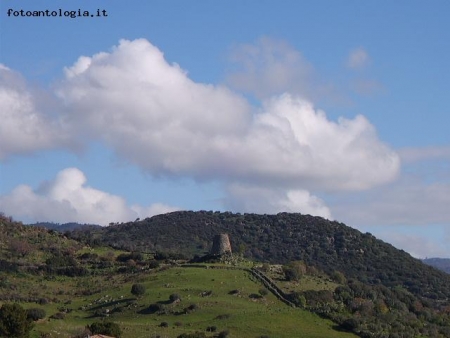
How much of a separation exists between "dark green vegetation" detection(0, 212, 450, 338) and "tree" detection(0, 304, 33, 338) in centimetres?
346

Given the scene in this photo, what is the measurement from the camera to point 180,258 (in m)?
121

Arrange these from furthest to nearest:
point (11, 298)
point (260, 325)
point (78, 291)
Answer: point (78, 291)
point (11, 298)
point (260, 325)

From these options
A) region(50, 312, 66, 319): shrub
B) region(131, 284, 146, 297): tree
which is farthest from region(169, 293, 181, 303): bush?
region(50, 312, 66, 319): shrub

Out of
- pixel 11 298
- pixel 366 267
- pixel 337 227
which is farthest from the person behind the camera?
pixel 337 227

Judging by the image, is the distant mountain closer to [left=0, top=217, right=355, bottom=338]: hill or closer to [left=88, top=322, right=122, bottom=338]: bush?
[left=0, top=217, right=355, bottom=338]: hill

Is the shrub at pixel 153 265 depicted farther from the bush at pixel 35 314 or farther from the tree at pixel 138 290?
the bush at pixel 35 314

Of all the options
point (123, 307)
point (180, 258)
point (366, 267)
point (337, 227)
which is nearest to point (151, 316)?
point (123, 307)

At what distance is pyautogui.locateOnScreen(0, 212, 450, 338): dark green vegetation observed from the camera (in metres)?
77.8

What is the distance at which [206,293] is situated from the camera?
8681 centimetres

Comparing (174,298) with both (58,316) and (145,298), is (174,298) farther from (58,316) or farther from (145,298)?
(58,316)

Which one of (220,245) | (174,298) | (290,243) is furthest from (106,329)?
(290,243)

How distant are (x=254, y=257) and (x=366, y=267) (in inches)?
780

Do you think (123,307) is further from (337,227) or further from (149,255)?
(337,227)

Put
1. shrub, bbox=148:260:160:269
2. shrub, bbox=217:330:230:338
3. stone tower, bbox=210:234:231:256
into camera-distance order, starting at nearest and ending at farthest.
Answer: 1. shrub, bbox=217:330:230:338
2. shrub, bbox=148:260:160:269
3. stone tower, bbox=210:234:231:256
